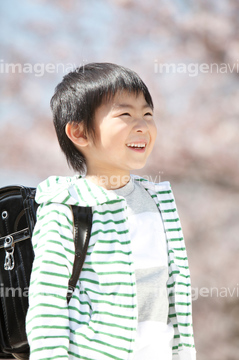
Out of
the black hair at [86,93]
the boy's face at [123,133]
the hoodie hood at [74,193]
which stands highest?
the black hair at [86,93]

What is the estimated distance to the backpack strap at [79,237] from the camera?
40.3 inches

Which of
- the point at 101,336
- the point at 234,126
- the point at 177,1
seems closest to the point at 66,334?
the point at 101,336

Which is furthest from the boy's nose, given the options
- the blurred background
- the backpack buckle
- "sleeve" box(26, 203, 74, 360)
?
the blurred background

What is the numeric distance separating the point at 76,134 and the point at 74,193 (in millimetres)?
177

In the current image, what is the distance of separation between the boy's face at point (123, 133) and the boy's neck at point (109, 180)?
0.06 ft

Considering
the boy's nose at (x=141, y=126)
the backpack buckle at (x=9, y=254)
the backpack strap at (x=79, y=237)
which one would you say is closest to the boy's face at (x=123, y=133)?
the boy's nose at (x=141, y=126)

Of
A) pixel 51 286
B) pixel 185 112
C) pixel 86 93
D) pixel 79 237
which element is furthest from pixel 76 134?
pixel 185 112

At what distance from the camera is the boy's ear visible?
46.3 inches

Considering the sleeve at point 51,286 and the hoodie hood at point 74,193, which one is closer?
the sleeve at point 51,286

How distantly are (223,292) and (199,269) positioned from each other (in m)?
0.14

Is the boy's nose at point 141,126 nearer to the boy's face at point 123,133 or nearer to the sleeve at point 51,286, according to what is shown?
the boy's face at point 123,133

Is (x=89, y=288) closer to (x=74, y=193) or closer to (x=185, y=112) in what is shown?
(x=74, y=193)

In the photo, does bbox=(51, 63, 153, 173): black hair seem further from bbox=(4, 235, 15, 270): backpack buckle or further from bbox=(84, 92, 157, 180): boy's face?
bbox=(4, 235, 15, 270): backpack buckle

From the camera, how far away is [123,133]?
43.7 inches
